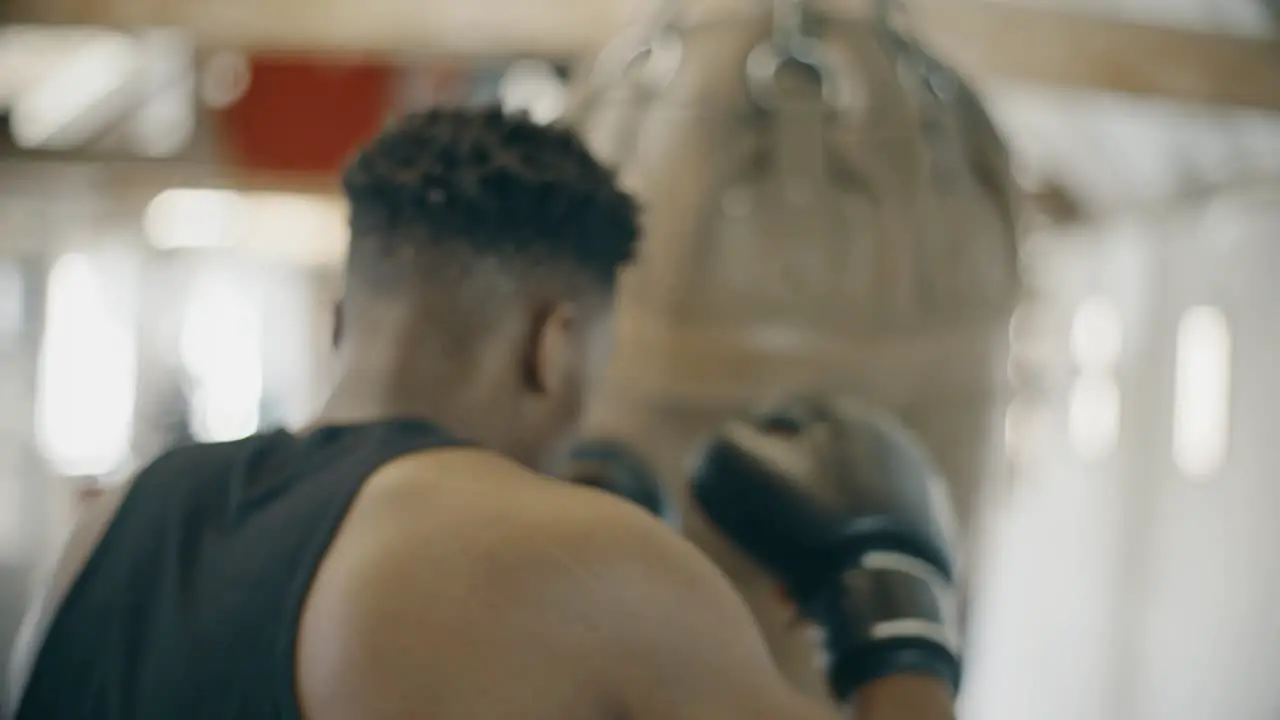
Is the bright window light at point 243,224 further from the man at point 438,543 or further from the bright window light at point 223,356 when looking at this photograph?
the man at point 438,543

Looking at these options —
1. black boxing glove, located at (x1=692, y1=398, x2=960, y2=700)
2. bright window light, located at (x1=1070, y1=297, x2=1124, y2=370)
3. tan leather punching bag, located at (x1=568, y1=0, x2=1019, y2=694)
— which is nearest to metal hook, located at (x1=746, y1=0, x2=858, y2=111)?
tan leather punching bag, located at (x1=568, y1=0, x2=1019, y2=694)

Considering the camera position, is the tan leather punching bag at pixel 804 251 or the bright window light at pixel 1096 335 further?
the bright window light at pixel 1096 335

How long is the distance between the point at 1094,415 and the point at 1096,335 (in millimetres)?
256

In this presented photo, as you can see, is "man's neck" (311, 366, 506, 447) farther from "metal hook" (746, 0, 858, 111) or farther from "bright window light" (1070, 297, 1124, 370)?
"bright window light" (1070, 297, 1124, 370)

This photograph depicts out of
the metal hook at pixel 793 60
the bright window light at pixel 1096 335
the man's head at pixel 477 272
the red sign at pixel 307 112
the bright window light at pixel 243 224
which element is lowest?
the bright window light at pixel 1096 335

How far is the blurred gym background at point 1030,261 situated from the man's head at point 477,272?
4.25 ft

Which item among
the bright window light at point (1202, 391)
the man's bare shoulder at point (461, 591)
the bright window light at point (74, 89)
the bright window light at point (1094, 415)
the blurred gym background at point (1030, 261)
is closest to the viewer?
the man's bare shoulder at point (461, 591)

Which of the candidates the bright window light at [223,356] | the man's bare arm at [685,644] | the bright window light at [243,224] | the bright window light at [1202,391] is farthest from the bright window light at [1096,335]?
the man's bare arm at [685,644]

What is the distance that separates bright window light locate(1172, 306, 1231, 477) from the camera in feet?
11.5

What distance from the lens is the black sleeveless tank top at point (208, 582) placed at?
2.79 ft

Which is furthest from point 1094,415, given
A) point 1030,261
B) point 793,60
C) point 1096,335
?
point 793,60

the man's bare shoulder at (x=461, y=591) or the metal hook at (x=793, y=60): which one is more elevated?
the metal hook at (x=793, y=60)

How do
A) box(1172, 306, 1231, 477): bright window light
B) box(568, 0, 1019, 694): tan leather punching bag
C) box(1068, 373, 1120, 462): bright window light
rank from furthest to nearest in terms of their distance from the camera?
box(1068, 373, 1120, 462): bright window light
box(1172, 306, 1231, 477): bright window light
box(568, 0, 1019, 694): tan leather punching bag

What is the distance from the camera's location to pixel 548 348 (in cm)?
105
